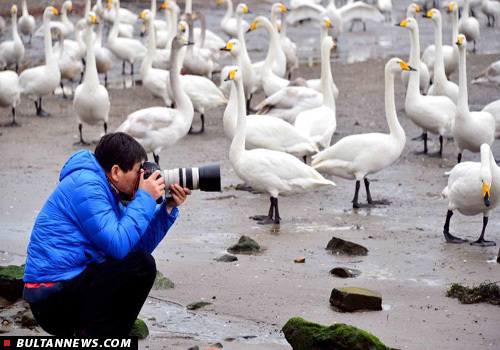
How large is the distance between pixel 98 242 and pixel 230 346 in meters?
1.55

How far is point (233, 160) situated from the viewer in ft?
31.9

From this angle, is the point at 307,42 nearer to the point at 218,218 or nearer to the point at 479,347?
the point at 218,218

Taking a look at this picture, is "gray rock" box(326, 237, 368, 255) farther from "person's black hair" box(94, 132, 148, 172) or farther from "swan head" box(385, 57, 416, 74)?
"person's black hair" box(94, 132, 148, 172)

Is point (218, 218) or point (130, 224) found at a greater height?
point (130, 224)

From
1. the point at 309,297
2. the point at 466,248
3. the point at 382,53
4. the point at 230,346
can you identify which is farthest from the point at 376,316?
the point at 382,53

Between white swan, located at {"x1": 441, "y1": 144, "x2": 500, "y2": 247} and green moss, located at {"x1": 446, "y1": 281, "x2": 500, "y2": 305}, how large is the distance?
153cm

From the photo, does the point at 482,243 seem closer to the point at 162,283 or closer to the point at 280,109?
the point at 162,283

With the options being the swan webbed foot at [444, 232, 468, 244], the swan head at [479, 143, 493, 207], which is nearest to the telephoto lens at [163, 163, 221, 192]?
the swan head at [479, 143, 493, 207]

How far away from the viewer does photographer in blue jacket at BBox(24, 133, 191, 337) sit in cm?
459

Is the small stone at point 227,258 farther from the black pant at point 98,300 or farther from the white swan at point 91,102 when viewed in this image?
the white swan at point 91,102

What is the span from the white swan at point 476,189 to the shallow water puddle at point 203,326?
2.89 metres

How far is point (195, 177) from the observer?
5102 mm

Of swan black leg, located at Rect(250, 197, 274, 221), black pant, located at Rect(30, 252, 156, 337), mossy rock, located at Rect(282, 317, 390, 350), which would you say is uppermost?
black pant, located at Rect(30, 252, 156, 337)

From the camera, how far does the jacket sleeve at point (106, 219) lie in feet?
14.9
